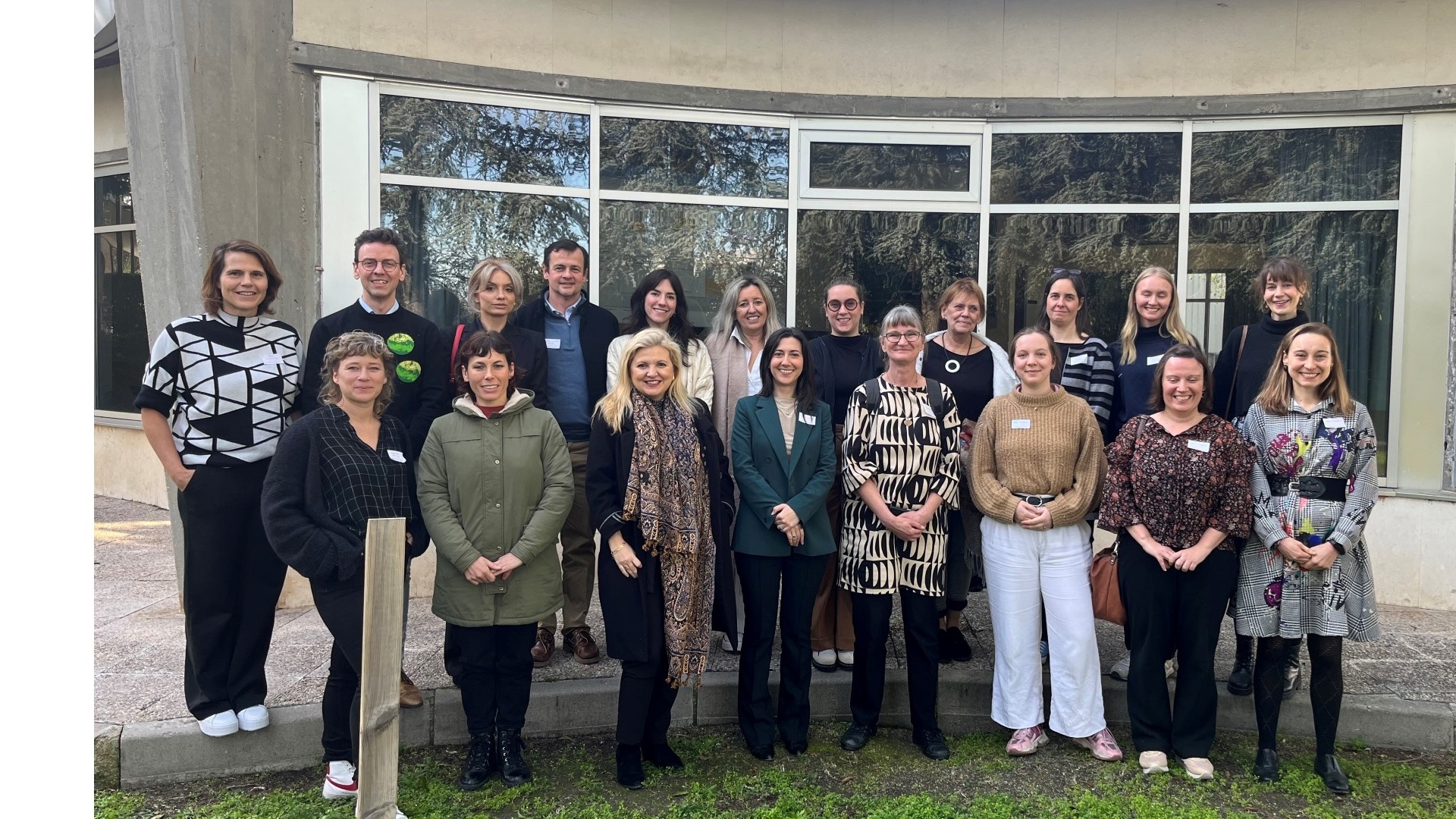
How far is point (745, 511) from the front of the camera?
13.6ft

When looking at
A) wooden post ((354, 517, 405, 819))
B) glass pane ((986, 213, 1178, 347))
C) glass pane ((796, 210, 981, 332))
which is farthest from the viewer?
glass pane ((796, 210, 981, 332))

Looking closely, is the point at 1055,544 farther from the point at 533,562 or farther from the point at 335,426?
the point at 335,426

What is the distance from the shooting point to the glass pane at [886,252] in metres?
7.21

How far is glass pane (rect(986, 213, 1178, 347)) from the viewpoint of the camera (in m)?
7.10

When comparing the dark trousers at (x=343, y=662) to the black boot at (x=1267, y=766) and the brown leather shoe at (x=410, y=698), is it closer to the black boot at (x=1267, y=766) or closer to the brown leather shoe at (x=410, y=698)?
the brown leather shoe at (x=410, y=698)

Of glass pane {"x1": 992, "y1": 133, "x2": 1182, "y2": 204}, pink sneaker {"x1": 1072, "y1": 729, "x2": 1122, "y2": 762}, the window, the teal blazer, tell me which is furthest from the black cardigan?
the window

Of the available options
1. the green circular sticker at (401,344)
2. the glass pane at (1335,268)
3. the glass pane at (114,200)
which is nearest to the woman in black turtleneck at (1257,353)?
the glass pane at (1335,268)

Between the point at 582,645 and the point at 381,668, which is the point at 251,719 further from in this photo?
the point at 381,668

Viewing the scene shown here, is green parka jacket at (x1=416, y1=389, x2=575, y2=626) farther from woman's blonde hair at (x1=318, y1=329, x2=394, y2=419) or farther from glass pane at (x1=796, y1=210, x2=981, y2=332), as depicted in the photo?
glass pane at (x1=796, y1=210, x2=981, y2=332)

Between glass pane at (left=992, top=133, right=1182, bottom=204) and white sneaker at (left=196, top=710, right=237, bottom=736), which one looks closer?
white sneaker at (left=196, top=710, right=237, bottom=736)

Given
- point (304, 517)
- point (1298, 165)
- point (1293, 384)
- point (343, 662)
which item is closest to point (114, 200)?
point (304, 517)

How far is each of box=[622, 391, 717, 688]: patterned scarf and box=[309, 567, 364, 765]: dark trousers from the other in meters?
1.14

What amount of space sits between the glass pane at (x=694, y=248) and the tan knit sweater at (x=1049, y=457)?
11.1ft

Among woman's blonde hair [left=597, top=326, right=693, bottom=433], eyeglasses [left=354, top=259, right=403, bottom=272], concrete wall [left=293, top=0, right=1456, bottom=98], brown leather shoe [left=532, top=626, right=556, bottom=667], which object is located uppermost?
concrete wall [left=293, top=0, right=1456, bottom=98]
